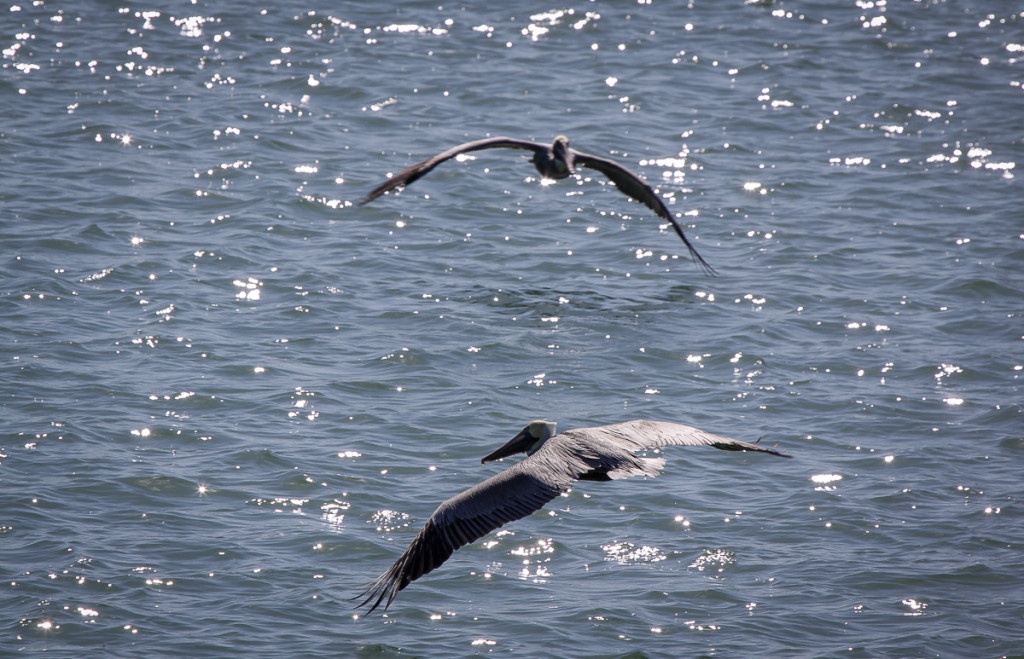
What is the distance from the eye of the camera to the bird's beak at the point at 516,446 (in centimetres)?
730

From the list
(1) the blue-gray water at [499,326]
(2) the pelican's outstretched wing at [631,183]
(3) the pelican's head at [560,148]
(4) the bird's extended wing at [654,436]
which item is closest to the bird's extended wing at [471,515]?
(4) the bird's extended wing at [654,436]

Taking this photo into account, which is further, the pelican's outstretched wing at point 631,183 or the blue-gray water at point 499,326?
the pelican's outstretched wing at point 631,183

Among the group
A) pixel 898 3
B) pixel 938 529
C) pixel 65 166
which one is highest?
pixel 898 3

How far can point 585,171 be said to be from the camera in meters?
14.6

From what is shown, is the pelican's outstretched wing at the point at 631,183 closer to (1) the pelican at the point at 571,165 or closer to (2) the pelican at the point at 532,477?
(1) the pelican at the point at 571,165

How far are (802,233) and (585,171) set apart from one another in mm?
2977

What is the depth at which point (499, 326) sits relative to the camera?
34.3 feet

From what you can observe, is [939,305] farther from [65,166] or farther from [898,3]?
[898,3]

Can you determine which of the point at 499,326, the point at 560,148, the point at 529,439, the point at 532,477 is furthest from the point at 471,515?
the point at 560,148

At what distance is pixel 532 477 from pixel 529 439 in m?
1.23

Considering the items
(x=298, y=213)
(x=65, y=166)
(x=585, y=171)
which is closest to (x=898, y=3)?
(x=585, y=171)

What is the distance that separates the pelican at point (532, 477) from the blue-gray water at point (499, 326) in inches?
31.2

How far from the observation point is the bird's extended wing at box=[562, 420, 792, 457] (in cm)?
669

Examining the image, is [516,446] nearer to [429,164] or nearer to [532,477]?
[532,477]
